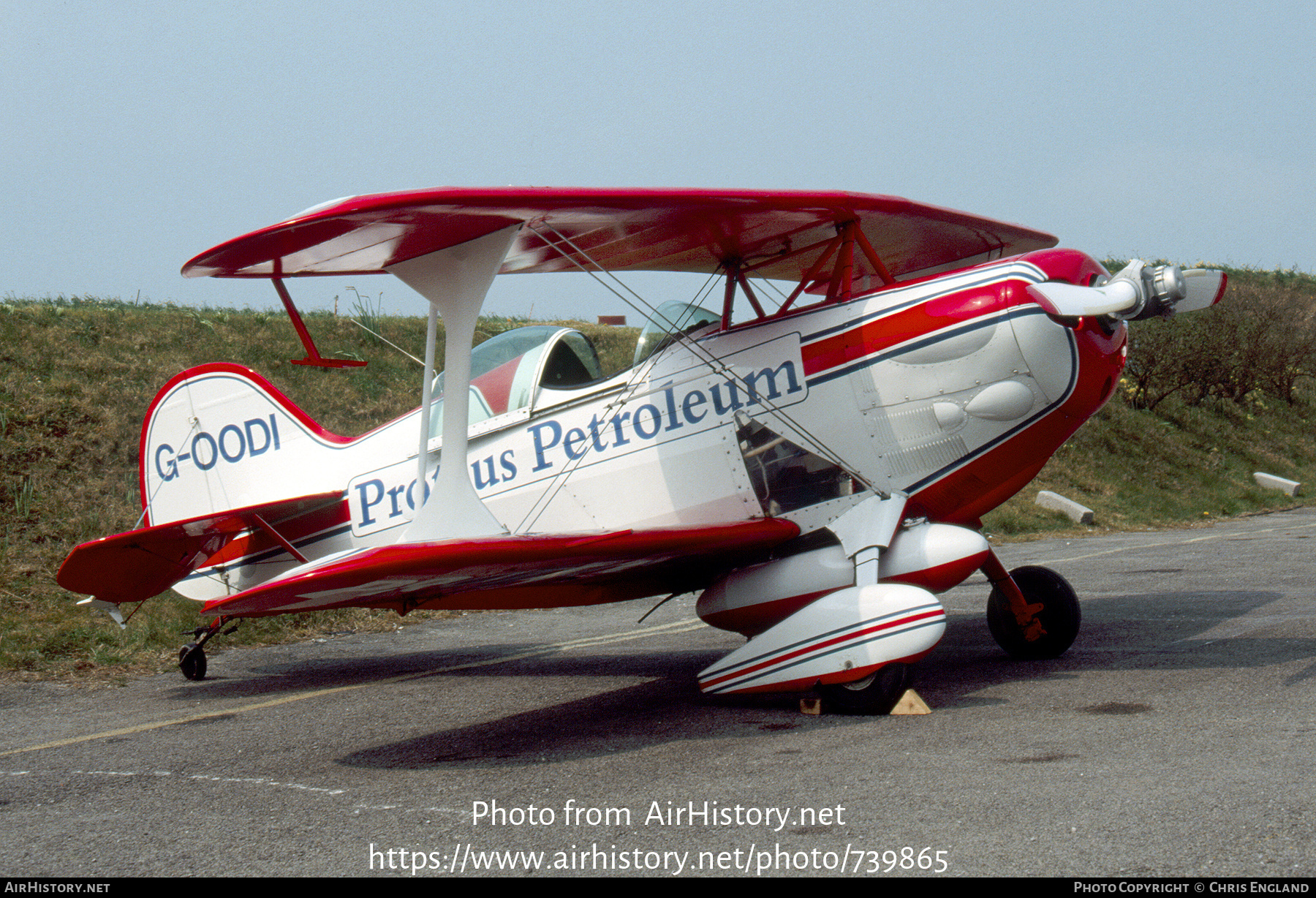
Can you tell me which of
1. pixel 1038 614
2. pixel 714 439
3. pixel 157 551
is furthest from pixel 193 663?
pixel 1038 614

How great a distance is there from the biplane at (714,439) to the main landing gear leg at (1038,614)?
0.06 ft

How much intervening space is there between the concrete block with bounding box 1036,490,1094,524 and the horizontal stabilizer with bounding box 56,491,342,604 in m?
12.6

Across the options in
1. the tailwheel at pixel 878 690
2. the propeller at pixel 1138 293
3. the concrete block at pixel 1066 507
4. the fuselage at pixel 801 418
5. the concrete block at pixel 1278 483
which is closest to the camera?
the tailwheel at pixel 878 690

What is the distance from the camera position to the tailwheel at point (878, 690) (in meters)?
5.15

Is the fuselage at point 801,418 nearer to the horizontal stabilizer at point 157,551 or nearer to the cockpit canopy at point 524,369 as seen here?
the cockpit canopy at point 524,369

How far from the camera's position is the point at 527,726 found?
5.41 metres

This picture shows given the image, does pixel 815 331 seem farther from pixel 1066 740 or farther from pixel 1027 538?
pixel 1027 538

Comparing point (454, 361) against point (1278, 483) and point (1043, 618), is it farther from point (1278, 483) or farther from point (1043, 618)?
point (1278, 483)

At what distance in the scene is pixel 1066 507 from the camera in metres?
16.3

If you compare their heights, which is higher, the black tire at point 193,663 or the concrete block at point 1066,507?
the black tire at point 193,663

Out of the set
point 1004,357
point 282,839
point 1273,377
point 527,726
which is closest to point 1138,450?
point 1273,377

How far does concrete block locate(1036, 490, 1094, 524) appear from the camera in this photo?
16.1 m

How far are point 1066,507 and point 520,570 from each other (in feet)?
43.8

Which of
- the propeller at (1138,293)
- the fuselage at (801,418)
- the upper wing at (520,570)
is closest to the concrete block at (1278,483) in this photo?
the propeller at (1138,293)
